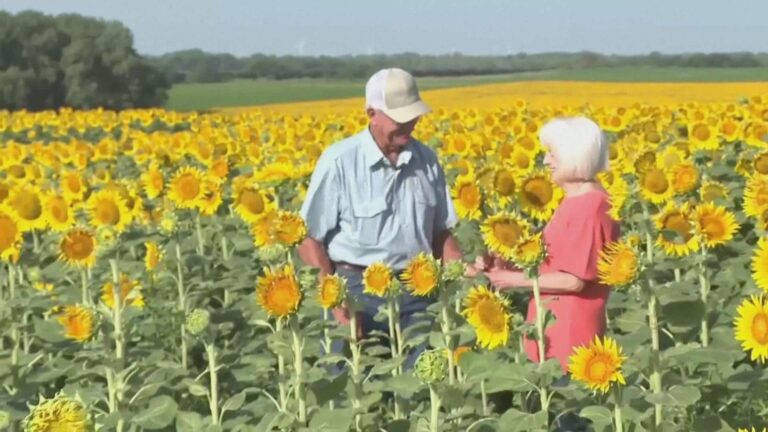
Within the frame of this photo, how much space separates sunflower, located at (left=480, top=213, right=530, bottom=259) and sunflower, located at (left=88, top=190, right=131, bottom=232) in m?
1.97

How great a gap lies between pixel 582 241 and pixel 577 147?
28cm

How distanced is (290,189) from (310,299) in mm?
2941

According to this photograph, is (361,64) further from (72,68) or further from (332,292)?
(332,292)

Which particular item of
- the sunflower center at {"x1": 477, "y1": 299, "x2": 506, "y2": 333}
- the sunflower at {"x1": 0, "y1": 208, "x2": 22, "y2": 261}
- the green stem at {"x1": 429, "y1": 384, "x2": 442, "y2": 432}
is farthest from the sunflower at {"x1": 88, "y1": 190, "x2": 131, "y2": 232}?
the green stem at {"x1": 429, "y1": 384, "x2": 442, "y2": 432}

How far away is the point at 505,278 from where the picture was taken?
11.4ft

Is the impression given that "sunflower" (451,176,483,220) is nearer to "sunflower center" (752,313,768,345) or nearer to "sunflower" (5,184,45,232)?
"sunflower" (5,184,45,232)

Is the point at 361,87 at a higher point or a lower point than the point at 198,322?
lower

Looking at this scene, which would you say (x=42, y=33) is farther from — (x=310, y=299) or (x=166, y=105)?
(x=310, y=299)

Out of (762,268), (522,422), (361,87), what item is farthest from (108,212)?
(361,87)

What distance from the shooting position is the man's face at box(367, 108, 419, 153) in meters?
4.02

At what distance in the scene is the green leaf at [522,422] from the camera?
2871 mm

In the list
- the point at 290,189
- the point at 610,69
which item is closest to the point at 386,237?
the point at 290,189

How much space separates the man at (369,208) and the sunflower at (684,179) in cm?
111

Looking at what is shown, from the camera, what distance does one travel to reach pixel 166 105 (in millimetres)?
44281
